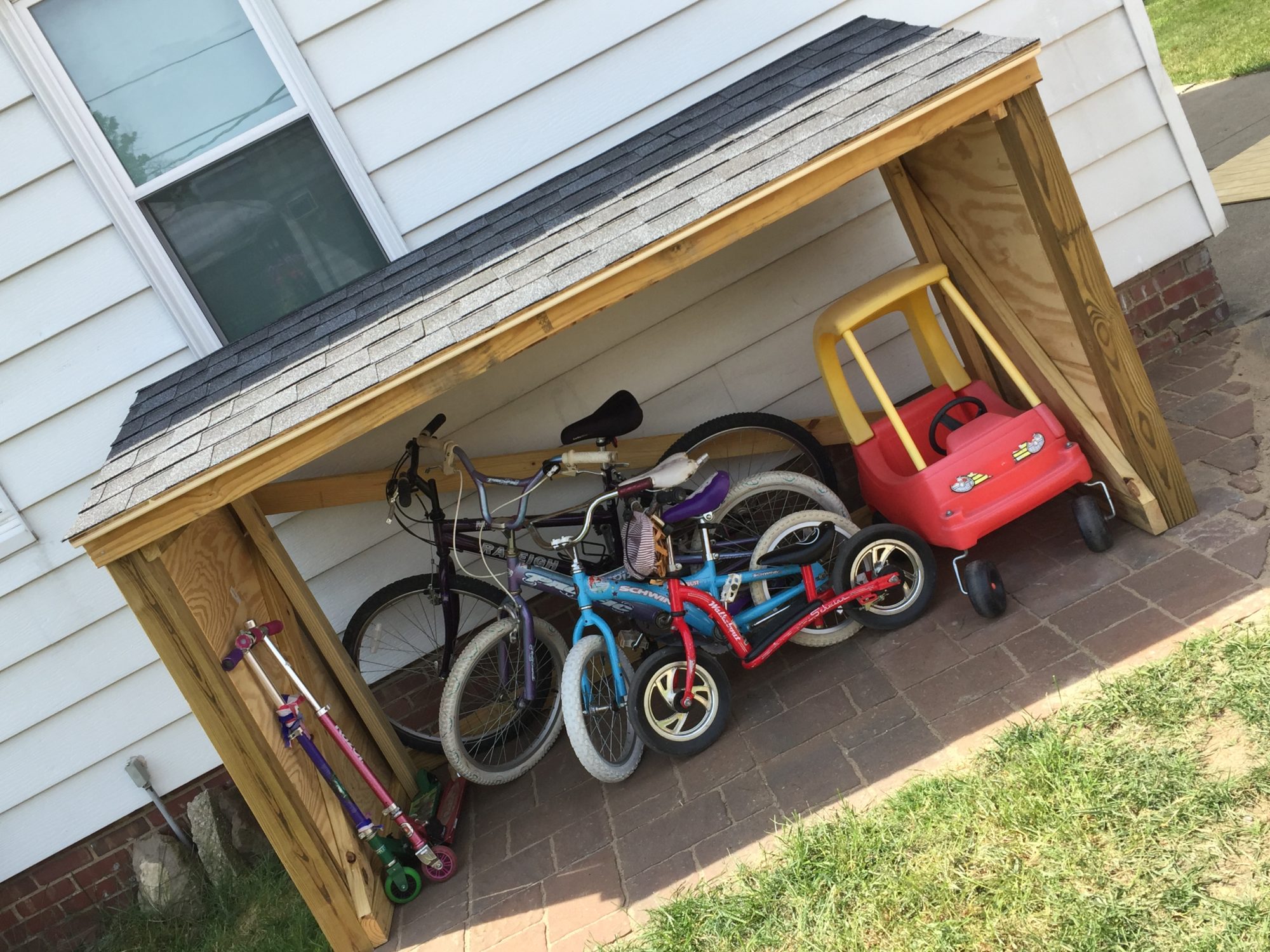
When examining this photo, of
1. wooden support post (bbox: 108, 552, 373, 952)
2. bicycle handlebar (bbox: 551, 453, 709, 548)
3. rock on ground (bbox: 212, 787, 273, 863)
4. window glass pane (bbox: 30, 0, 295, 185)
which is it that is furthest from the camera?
rock on ground (bbox: 212, 787, 273, 863)

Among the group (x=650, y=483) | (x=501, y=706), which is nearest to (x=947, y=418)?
(x=650, y=483)

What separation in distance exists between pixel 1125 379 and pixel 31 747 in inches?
186

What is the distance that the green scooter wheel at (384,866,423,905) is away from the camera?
151 inches

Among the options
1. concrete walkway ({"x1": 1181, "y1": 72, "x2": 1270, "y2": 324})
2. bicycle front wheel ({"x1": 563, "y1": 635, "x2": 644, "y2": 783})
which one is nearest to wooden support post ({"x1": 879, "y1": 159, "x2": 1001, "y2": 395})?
concrete walkway ({"x1": 1181, "y1": 72, "x2": 1270, "y2": 324})

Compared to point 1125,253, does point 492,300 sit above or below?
above

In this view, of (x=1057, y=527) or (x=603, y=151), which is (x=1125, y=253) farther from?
(x=603, y=151)

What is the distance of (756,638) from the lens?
4016 millimetres

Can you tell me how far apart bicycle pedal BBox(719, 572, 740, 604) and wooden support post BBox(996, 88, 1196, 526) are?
4.83 feet

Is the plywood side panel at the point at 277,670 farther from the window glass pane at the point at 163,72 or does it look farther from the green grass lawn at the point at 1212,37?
the green grass lawn at the point at 1212,37

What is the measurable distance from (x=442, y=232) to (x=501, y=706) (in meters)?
2.04

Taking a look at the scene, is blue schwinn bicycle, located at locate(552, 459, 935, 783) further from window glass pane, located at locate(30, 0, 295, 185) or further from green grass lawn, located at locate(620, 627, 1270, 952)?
window glass pane, located at locate(30, 0, 295, 185)

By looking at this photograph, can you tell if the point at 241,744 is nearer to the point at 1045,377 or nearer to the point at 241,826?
the point at 241,826

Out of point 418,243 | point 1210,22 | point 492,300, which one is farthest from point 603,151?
point 1210,22

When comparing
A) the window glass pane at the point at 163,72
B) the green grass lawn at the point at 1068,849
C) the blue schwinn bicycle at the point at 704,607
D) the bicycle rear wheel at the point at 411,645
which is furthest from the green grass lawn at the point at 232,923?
the window glass pane at the point at 163,72
